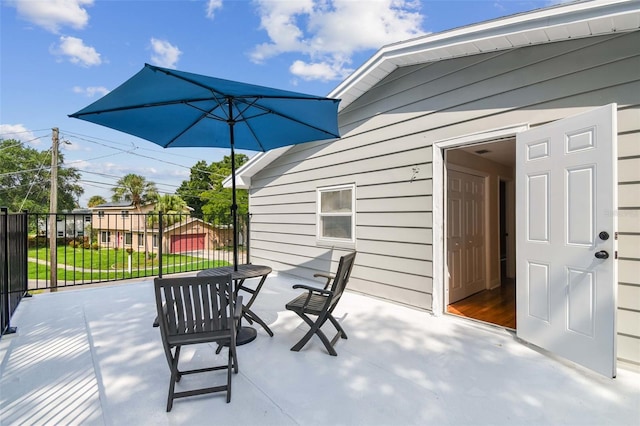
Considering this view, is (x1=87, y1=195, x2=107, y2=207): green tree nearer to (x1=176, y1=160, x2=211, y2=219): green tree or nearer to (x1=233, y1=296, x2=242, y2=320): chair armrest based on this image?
(x1=176, y1=160, x2=211, y2=219): green tree

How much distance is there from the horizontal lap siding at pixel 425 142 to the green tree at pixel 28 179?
33682 millimetres

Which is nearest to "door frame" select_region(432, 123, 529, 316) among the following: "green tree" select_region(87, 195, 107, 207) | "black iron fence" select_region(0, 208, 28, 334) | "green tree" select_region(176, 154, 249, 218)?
"black iron fence" select_region(0, 208, 28, 334)

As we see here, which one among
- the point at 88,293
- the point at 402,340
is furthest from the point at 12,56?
the point at 402,340

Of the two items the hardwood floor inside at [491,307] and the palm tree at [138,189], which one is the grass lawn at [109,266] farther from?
the palm tree at [138,189]

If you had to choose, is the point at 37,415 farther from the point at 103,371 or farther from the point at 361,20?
the point at 361,20

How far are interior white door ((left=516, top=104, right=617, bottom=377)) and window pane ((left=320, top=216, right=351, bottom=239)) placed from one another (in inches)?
99.6

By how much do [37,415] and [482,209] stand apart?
5.66 m

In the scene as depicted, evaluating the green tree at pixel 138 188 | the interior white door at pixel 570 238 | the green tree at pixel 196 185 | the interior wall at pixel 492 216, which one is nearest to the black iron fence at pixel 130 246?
the green tree at pixel 138 188

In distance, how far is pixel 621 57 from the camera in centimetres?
243

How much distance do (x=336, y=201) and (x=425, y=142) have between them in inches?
73.6

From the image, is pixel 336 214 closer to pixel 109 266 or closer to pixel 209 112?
pixel 209 112

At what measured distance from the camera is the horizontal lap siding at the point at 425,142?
2420 millimetres

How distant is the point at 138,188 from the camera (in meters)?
29.2

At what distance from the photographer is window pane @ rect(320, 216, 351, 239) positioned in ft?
16.4
